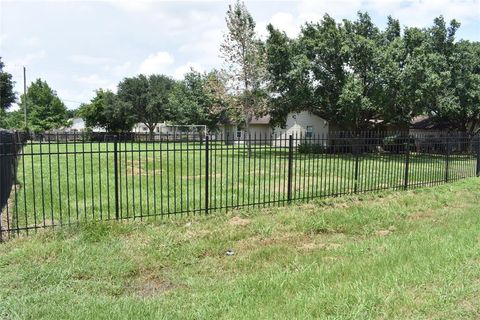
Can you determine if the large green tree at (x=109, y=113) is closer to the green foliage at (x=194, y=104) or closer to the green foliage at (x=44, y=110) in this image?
the green foliage at (x=194, y=104)

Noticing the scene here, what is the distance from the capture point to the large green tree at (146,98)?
54.6 meters

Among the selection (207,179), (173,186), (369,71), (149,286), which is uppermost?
(369,71)

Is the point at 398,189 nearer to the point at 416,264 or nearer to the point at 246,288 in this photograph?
the point at 416,264

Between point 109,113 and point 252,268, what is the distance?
5422 centimetres

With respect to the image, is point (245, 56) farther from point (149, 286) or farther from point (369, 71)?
point (149, 286)

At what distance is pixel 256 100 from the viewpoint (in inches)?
1062

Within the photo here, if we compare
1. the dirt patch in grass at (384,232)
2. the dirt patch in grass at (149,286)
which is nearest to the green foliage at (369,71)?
the dirt patch in grass at (384,232)

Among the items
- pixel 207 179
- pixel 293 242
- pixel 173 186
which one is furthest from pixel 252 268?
pixel 173 186

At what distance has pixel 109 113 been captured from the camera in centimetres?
5628

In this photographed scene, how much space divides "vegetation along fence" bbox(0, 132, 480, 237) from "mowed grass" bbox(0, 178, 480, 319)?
995 millimetres

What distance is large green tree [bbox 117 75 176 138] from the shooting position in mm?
54594

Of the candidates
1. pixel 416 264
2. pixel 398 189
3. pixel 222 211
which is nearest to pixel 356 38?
pixel 398 189

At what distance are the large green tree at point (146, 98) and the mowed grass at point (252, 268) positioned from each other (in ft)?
157

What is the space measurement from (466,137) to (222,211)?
31.0 ft
